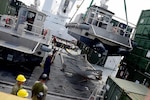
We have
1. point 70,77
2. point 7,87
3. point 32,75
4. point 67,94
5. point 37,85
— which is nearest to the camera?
point 37,85

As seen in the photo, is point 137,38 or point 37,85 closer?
point 37,85

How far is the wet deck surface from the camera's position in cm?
972

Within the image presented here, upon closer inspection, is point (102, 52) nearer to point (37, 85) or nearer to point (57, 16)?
point (37, 85)

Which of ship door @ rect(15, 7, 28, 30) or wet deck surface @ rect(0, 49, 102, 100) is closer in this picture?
wet deck surface @ rect(0, 49, 102, 100)

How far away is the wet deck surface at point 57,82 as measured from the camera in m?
9.72

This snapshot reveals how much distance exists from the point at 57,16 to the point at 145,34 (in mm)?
24227

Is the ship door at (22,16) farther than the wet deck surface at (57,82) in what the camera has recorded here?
Yes

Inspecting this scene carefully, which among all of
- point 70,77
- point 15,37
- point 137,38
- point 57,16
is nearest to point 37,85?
point 15,37

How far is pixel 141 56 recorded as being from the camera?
12.3 meters

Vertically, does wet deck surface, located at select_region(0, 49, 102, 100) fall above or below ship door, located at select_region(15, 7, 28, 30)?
below

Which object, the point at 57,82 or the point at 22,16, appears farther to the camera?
the point at 22,16

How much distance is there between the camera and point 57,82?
11.4 meters

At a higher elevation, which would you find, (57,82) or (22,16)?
(22,16)

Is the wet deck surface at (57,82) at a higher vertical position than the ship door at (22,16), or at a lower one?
lower
